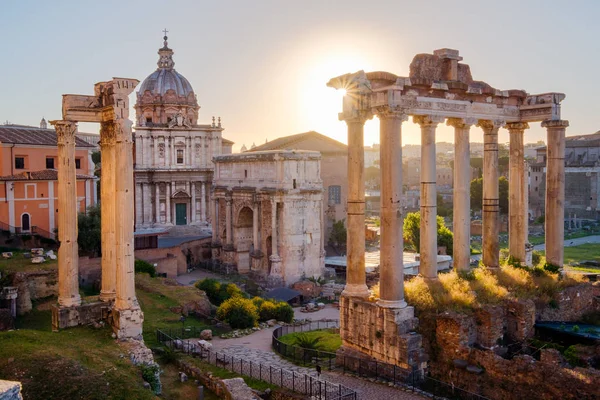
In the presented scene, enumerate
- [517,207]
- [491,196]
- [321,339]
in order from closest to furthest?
[491,196] → [321,339] → [517,207]

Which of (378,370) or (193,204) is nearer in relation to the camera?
(378,370)

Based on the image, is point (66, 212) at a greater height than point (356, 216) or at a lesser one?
greater

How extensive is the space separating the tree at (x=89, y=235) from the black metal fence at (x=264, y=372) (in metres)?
12.1

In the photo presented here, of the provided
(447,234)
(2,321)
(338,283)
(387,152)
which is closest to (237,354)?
(2,321)

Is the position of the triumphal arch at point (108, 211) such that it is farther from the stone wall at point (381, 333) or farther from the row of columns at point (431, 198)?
the row of columns at point (431, 198)

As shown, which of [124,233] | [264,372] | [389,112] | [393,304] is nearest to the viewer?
[393,304]

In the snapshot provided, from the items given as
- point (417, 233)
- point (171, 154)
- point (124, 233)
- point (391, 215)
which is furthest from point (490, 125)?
point (171, 154)

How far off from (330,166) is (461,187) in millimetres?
37969

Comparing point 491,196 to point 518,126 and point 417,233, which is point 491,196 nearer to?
point 518,126

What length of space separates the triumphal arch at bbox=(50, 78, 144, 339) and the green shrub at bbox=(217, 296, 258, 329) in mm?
7703

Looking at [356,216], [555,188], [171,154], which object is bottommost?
[356,216]

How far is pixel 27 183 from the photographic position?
33.5 metres

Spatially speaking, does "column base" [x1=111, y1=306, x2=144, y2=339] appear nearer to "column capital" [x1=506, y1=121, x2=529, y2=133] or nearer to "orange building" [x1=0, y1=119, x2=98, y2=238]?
"column capital" [x1=506, y1=121, x2=529, y2=133]

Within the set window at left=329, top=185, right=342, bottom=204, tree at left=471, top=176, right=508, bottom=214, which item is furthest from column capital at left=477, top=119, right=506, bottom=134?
tree at left=471, top=176, right=508, bottom=214
